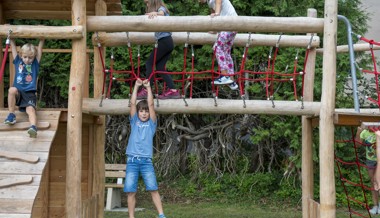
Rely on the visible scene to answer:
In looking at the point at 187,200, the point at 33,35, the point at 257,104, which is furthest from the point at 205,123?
the point at 33,35

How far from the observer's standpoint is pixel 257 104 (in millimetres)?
7621

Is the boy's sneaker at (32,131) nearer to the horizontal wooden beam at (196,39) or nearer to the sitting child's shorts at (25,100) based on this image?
the sitting child's shorts at (25,100)

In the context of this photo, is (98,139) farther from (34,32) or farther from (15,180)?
(15,180)

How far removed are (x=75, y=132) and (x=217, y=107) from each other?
4.87ft

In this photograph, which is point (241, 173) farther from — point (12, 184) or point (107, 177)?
point (12, 184)

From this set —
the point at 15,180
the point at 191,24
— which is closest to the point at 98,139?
the point at 191,24

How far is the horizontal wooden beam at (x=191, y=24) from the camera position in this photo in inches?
284

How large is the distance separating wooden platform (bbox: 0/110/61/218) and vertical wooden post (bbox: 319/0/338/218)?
2.58 meters

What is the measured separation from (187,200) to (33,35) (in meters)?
5.70

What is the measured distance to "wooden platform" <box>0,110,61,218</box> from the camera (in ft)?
20.0

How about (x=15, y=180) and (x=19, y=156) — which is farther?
(x=19, y=156)

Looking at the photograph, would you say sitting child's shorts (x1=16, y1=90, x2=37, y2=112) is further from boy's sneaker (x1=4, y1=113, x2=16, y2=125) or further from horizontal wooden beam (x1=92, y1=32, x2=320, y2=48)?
horizontal wooden beam (x1=92, y1=32, x2=320, y2=48)

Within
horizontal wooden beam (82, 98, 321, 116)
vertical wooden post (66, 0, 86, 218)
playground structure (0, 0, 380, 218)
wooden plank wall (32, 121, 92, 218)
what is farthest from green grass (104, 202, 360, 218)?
vertical wooden post (66, 0, 86, 218)

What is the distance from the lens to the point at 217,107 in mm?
7598
